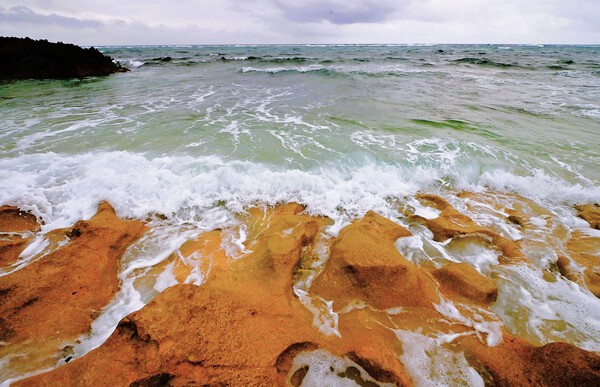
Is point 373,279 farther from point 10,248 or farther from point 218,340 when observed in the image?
point 10,248

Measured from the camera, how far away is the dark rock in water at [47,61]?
19.0 m

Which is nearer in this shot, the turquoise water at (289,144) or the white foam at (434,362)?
the white foam at (434,362)

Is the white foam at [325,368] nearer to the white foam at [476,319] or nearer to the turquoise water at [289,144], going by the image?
the white foam at [476,319]

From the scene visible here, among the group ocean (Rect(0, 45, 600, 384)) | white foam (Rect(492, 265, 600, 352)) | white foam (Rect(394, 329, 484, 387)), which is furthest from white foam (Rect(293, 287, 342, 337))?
white foam (Rect(492, 265, 600, 352))

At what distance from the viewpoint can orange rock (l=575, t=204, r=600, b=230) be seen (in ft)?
14.7

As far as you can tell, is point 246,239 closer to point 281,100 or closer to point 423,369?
point 423,369

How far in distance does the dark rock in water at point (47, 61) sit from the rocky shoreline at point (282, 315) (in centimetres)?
2227

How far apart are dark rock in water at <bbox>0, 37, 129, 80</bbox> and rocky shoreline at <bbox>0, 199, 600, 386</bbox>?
22268mm

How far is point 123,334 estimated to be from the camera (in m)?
2.42

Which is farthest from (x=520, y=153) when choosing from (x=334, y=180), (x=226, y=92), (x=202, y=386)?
(x=226, y=92)

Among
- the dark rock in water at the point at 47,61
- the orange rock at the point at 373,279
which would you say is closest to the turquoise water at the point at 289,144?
the orange rock at the point at 373,279

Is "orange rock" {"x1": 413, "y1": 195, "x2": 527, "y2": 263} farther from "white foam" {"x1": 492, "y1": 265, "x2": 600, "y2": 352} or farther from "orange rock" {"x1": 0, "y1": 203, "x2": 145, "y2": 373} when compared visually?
"orange rock" {"x1": 0, "y1": 203, "x2": 145, "y2": 373}

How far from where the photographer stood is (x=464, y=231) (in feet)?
13.5

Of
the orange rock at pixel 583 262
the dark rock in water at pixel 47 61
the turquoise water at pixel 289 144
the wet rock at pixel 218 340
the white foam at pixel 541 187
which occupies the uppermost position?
the dark rock in water at pixel 47 61
